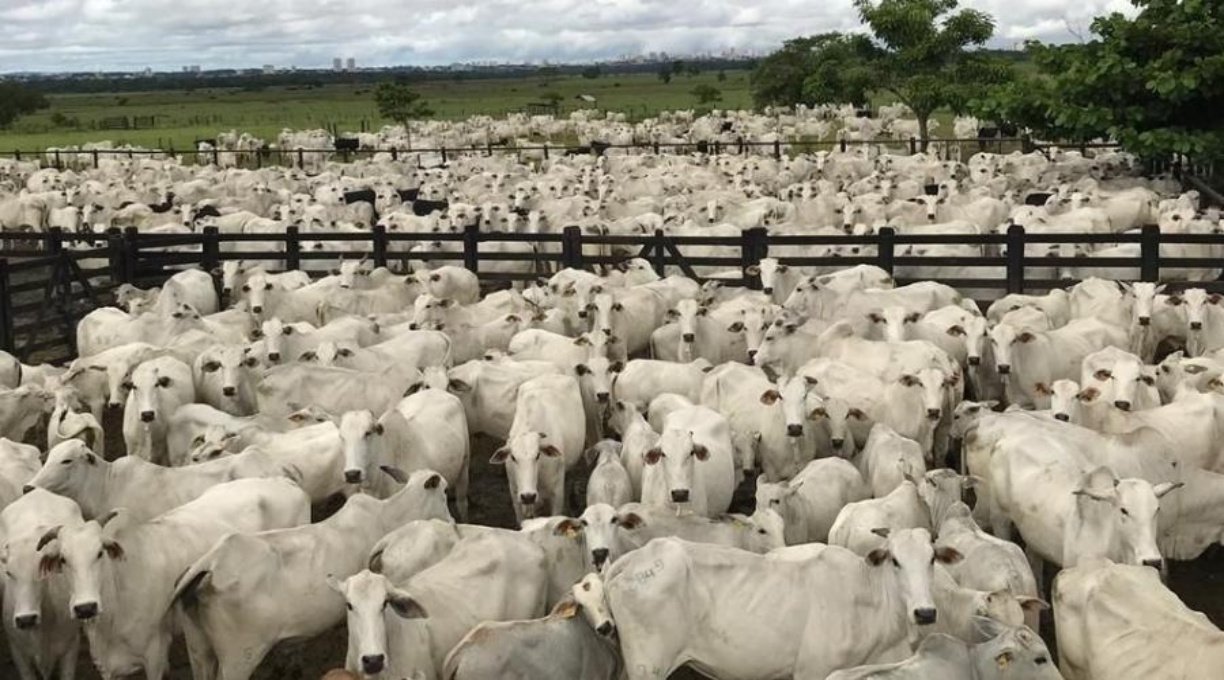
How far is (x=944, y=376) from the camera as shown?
11008mm

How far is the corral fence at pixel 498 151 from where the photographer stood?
135 feet

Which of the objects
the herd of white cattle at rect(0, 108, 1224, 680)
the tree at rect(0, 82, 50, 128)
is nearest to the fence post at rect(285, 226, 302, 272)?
the herd of white cattle at rect(0, 108, 1224, 680)

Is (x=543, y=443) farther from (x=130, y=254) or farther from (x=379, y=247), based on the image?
(x=130, y=254)

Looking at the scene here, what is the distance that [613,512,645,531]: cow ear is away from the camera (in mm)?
7734

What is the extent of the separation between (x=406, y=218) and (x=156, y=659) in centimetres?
1617

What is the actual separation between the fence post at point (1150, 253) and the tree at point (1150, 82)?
17.4 feet

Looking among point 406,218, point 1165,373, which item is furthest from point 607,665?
point 406,218

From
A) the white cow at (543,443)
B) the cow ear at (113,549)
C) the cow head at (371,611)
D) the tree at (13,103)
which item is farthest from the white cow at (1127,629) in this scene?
the tree at (13,103)

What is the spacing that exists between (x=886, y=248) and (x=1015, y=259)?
5.31 feet

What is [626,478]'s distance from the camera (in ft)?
30.9

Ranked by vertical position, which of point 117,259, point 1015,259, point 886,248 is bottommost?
point 1015,259

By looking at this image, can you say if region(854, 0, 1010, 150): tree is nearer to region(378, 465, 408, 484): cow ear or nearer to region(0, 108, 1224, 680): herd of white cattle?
region(0, 108, 1224, 680): herd of white cattle

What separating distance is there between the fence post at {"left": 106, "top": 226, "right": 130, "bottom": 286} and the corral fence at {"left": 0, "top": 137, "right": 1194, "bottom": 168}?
864 inches

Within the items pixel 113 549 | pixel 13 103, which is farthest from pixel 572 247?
pixel 13 103
